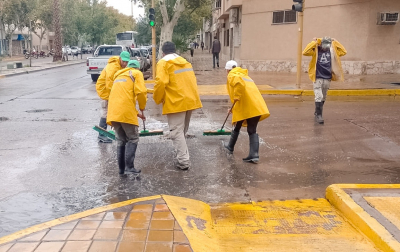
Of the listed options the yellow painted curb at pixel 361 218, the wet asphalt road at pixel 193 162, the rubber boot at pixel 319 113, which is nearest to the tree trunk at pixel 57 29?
the wet asphalt road at pixel 193 162

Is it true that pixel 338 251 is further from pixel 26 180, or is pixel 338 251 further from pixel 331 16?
pixel 331 16

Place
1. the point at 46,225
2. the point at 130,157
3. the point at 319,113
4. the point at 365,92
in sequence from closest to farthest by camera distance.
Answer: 1. the point at 46,225
2. the point at 130,157
3. the point at 319,113
4. the point at 365,92

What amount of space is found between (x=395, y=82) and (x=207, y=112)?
866 centimetres

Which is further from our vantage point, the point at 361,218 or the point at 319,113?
the point at 319,113

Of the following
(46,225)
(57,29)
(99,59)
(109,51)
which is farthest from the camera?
(57,29)

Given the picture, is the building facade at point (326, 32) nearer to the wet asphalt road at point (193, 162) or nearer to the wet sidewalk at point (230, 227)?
the wet asphalt road at point (193, 162)

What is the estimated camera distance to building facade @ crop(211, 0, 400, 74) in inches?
692

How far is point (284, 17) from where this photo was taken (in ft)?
65.5

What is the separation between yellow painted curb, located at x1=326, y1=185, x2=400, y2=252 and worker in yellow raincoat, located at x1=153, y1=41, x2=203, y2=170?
2.09 m

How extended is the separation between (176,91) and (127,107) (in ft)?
2.44

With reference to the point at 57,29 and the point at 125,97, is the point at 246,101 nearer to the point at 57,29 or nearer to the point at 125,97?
the point at 125,97

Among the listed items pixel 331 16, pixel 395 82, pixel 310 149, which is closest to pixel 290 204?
pixel 310 149

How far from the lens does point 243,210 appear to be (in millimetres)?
4289

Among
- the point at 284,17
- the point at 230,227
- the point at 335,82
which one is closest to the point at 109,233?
the point at 230,227
